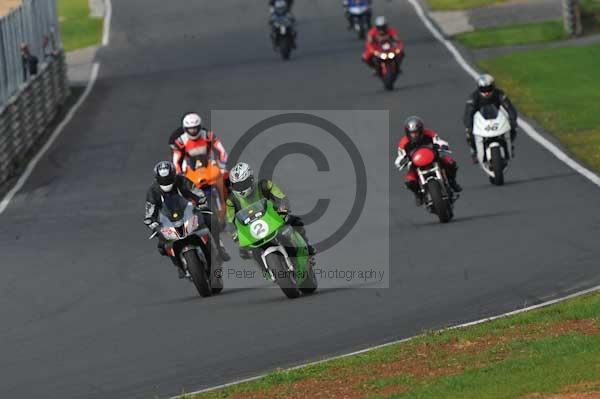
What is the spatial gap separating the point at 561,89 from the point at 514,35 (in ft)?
30.9

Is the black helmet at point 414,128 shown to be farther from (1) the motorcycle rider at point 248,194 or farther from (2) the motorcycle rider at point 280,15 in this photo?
(2) the motorcycle rider at point 280,15

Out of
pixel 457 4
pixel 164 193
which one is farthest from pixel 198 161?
pixel 457 4

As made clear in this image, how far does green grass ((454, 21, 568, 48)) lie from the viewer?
43.4m

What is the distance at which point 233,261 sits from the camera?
794 inches

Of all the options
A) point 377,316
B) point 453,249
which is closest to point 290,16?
point 453,249

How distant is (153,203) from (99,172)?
13.3 metres

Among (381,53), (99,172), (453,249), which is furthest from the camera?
(381,53)

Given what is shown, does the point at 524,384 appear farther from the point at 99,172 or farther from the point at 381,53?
the point at 381,53

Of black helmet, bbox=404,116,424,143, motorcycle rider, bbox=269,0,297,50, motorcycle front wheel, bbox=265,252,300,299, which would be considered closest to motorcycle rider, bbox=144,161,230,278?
motorcycle front wheel, bbox=265,252,300,299

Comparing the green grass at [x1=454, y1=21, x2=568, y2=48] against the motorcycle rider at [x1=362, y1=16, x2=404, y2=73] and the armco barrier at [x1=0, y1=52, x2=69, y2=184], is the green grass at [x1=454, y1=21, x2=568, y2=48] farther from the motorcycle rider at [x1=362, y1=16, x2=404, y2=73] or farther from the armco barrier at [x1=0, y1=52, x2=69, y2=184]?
the armco barrier at [x1=0, y1=52, x2=69, y2=184]

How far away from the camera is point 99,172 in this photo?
30.4m

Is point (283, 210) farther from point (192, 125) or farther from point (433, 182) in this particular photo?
point (192, 125)

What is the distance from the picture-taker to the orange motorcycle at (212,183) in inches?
809

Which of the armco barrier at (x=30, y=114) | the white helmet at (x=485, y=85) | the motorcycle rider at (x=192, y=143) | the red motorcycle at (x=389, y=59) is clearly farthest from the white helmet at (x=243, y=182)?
the red motorcycle at (x=389, y=59)
